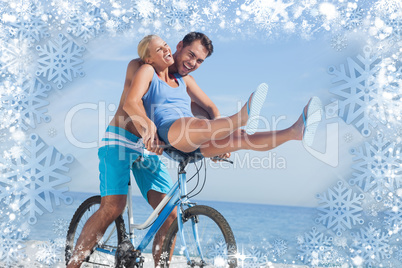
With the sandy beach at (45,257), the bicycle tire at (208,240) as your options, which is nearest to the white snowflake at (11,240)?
the sandy beach at (45,257)

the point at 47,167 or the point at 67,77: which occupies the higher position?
the point at 67,77

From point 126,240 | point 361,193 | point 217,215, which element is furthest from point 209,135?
point 361,193

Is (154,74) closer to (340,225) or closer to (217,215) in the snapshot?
(217,215)

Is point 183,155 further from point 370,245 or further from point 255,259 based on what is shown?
point 370,245

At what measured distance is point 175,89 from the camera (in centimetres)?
296

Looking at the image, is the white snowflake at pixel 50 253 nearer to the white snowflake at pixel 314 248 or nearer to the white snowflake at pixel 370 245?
the white snowflake at pixel 314 248

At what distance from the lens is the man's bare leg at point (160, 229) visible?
2959mm

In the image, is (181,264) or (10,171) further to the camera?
(10,171)

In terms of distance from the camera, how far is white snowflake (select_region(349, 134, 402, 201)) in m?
3.57

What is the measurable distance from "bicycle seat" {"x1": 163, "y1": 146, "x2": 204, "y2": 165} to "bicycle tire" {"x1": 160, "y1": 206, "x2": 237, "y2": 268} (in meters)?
0.31

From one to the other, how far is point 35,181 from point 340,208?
2649mm

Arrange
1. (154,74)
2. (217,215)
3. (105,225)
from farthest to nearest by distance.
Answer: (105,225) < (154,74) < (217,215)

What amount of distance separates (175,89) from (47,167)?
154 cm

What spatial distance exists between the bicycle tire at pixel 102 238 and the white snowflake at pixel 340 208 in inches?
65.7
